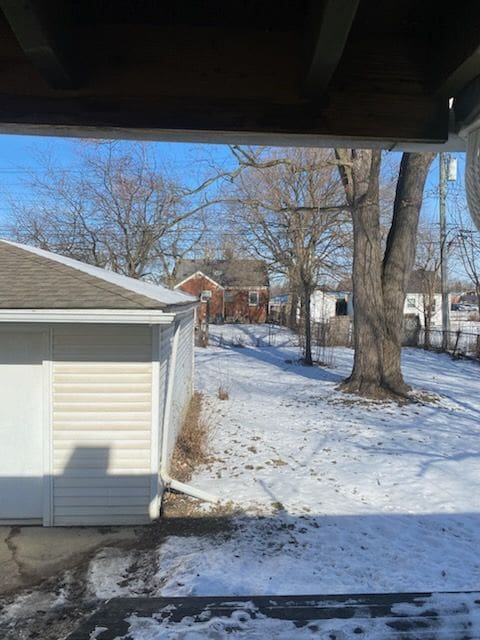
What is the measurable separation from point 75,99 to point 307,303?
49.7 ft

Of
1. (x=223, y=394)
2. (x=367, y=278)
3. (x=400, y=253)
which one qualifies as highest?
(x=400, y=253)

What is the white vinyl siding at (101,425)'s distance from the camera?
4891 millimetres

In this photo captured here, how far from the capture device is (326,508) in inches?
202

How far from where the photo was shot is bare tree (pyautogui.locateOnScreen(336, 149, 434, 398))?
10.5 m

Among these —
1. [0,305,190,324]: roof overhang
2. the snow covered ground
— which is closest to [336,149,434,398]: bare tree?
the snow covered ground

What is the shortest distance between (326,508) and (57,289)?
3646 millimetres

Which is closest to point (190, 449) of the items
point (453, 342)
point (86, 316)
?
point (86, 316)

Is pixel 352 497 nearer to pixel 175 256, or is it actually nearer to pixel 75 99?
pixel 75 99

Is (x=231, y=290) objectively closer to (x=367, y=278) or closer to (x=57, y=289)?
(x=367, y=278)

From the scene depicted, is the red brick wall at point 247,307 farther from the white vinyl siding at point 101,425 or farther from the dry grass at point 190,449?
the white vinyl siding at point 101,425

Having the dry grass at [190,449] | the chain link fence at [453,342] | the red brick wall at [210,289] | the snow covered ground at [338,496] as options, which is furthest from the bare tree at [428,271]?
the red brick wall at [210,289]

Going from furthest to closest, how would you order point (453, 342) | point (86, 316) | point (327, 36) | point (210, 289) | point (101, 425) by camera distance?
1. point (210, 289)
2. point (453, 342)
3. point (101, 425)
4. point (86, 316)
5. point (327, 36)

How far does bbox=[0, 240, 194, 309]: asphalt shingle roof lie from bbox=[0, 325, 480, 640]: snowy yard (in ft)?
7.49

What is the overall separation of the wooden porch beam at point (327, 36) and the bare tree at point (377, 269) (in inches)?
381
